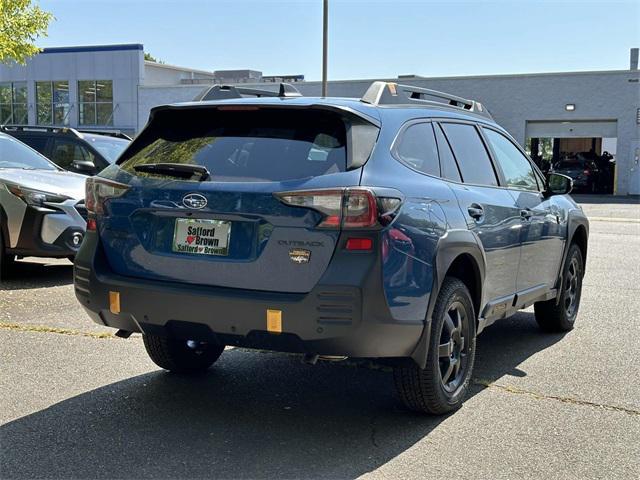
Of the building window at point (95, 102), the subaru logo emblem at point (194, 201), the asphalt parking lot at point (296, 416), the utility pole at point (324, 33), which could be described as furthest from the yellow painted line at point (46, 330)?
the building window at point (95, 102)

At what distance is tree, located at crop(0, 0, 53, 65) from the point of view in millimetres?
17344

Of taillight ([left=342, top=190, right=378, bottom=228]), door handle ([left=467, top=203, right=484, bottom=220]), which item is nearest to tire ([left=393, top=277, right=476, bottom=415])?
door handle ([left=467, top=203, right=484, bottom=220])

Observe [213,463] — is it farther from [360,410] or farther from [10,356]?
[10,356]

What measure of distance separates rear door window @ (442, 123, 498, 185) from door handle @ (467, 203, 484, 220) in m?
0.21

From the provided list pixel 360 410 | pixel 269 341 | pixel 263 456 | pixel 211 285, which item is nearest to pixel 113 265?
pixel 211 285

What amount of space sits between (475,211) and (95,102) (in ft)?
138

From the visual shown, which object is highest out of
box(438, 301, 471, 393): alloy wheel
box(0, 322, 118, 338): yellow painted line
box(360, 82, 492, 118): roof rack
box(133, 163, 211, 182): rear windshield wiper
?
box(360, 82, 492, 118): roof rack

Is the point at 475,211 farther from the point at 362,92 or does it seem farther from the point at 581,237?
the point at 362,92

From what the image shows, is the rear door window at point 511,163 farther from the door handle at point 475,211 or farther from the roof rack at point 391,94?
the door handle at point 475,211

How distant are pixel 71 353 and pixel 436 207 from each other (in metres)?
2.99

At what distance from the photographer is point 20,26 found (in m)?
17.9

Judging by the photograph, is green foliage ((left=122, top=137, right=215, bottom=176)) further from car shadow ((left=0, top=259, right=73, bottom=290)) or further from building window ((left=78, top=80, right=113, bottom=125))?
building window ((left=78, top=80, right=113, bottom=125))

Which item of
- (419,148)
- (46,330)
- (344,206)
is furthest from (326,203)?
(46,330)

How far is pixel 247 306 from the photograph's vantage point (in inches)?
154
